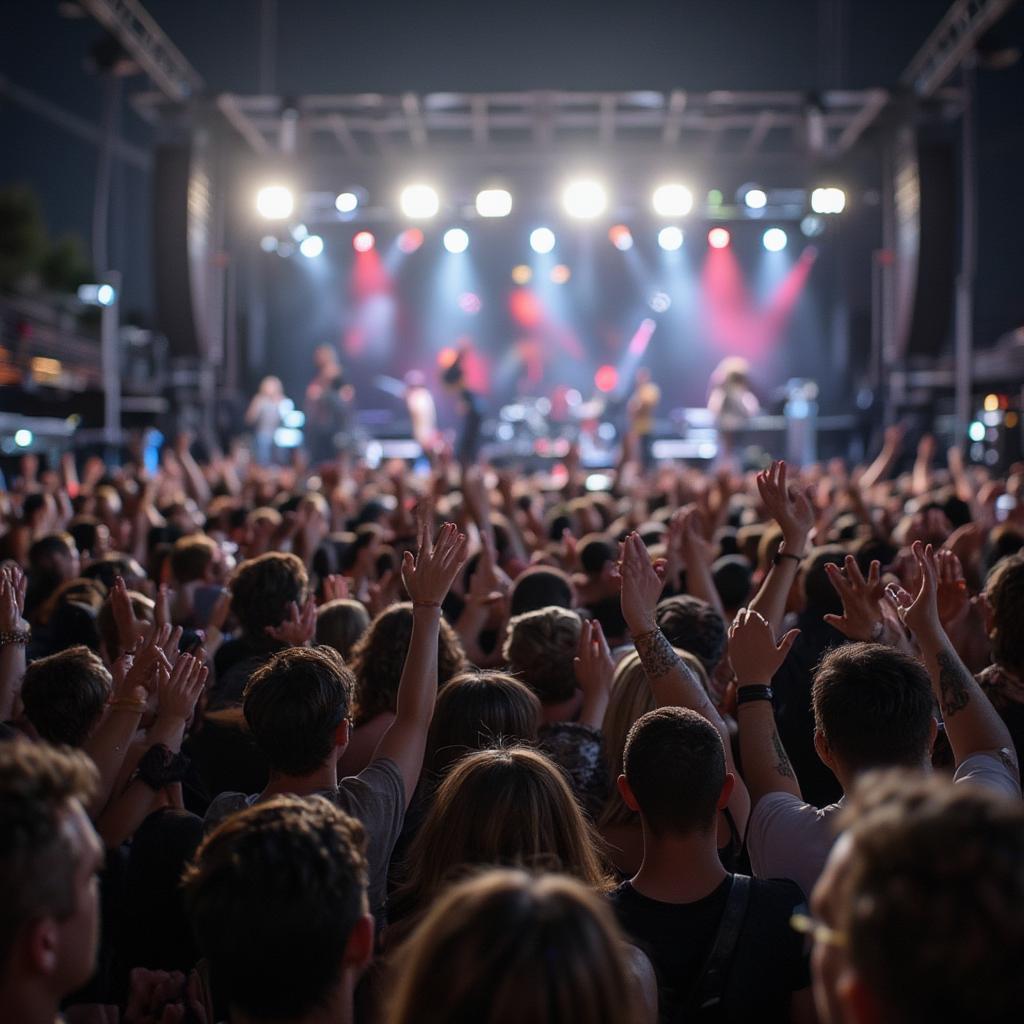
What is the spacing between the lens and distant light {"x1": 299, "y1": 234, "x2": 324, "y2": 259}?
21048mm

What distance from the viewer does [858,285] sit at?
21859 mm

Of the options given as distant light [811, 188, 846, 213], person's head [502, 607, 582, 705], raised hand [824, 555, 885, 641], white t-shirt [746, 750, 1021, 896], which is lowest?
white t-shirt [746, 750, 1021, 896]

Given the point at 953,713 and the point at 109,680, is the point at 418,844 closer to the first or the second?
the point at 109,680

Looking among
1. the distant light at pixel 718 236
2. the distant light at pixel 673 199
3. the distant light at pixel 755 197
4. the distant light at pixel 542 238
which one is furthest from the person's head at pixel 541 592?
the distant light at pixel 718 236

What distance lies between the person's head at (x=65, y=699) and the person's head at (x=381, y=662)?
80 centimetres

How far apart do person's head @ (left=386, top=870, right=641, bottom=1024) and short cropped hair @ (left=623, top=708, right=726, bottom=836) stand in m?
0.89

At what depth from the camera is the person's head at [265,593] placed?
383cm

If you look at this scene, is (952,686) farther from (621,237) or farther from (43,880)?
(621,237)

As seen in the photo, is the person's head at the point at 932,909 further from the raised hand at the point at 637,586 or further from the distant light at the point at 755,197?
the distant light at the point at 755,197

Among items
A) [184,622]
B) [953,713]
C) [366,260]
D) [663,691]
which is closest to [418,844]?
[663,691]

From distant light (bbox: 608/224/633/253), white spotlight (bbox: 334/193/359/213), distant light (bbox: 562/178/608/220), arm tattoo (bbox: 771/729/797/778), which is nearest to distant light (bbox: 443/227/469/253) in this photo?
distant light (bbox: 608/224/633/253)

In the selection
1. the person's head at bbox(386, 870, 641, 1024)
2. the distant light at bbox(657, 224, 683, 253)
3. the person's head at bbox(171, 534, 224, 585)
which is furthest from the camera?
the distant light at bbox(657, 224, 683, 253)

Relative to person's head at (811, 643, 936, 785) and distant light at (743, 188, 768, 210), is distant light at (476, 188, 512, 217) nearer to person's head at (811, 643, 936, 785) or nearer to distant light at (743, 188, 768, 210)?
distant light at (743, 188, 768, 210)

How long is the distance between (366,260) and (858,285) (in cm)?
983
